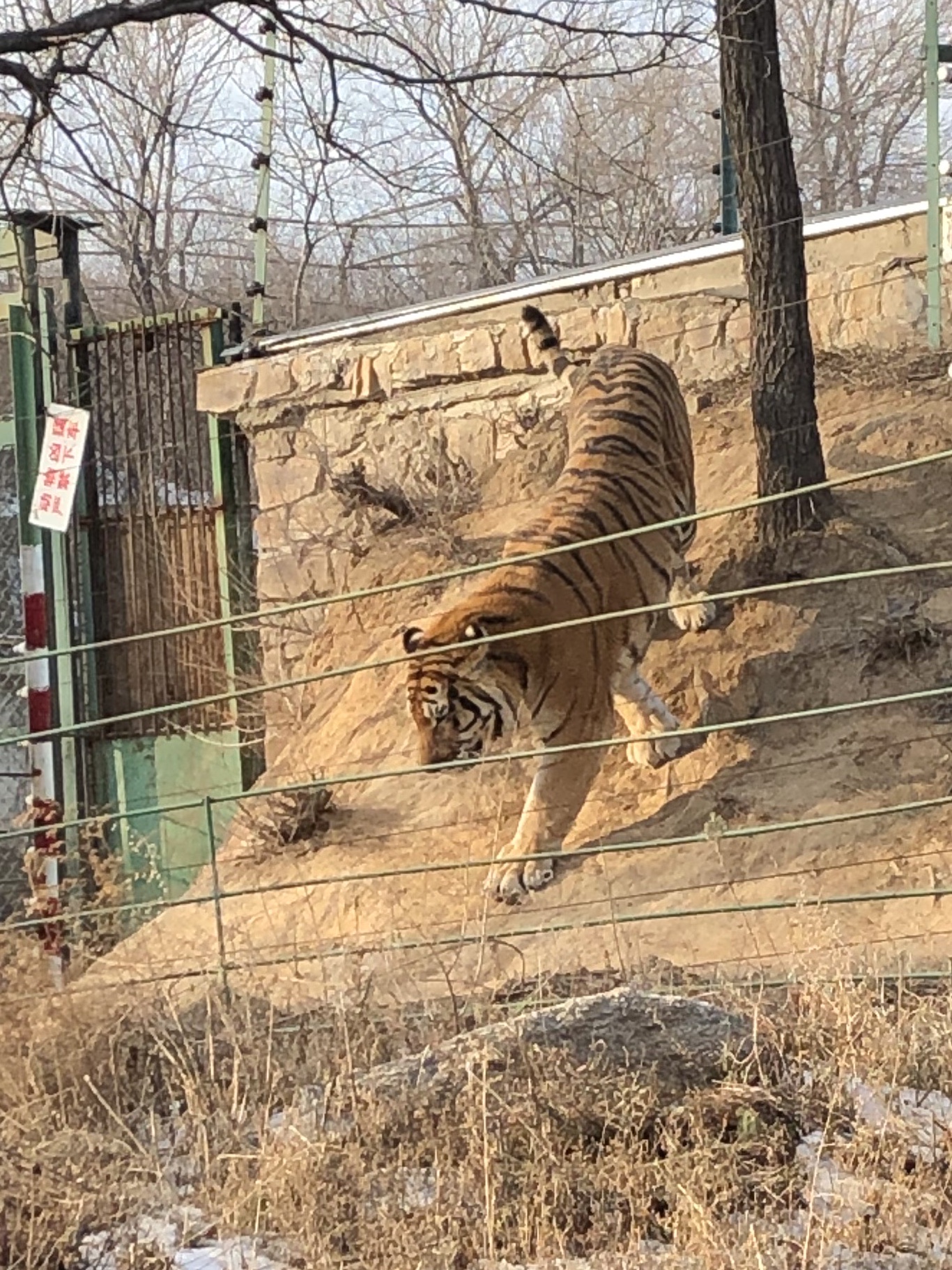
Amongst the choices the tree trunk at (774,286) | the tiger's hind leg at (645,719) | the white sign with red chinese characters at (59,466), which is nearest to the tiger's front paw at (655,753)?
the tiger's hind leg at (645,719)

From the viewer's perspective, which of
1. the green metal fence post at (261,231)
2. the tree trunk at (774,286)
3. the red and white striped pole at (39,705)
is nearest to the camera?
the tree trunk at (774,286)

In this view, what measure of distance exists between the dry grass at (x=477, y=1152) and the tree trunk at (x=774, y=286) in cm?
349

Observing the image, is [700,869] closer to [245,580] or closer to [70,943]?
[70,943]

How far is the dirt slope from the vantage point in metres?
4.61

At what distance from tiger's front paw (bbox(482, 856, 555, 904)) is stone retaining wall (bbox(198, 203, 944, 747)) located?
10.6ft

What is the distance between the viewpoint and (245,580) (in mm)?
8930

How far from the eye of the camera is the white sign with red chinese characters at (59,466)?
752cm

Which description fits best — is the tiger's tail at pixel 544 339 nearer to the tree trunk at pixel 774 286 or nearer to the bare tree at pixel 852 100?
the tree trunk at pixel 774 286

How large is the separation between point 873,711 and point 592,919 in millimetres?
1558

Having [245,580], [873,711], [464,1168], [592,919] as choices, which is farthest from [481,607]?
[245,580]

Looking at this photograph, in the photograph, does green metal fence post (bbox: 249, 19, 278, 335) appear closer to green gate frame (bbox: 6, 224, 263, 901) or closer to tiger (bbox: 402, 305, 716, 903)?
green gate frame (bbox: 6, 224, 263, 901)

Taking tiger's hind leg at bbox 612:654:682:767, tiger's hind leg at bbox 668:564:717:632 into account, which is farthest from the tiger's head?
tiger's hind leg at bbox 668:564:717:632

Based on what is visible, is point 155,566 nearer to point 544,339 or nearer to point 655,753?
point 544,339

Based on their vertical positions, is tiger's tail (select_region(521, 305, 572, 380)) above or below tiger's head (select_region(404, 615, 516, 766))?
above
